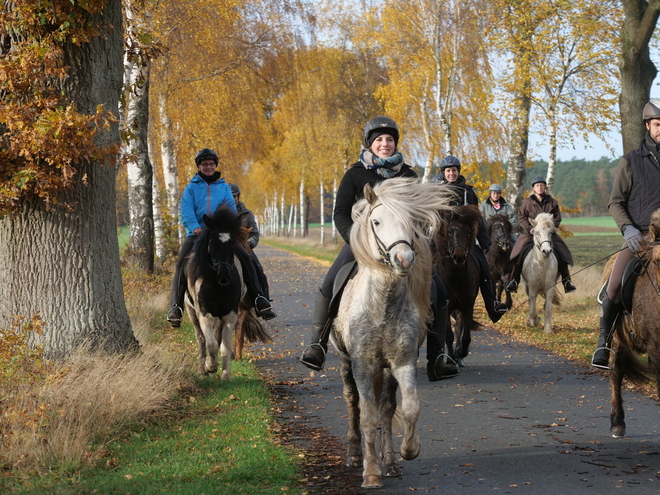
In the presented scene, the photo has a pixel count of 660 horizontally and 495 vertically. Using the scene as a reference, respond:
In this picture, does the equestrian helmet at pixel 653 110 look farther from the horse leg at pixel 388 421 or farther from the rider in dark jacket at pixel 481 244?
the rider in dark jacket at pixel 481 244

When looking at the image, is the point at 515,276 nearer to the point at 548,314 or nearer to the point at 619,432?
the point at 548,314

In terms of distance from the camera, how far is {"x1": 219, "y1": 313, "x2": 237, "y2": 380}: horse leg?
30.7 feet

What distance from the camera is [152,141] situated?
30.5m

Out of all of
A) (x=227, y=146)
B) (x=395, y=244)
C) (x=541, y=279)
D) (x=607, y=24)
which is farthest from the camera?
(x=227, y=146)

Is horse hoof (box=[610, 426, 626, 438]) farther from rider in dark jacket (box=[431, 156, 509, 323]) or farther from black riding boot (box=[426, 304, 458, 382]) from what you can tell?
rider in dark jacket (box=[431, 156, 509, 323])

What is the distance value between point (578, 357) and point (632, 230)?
4652 millimetres

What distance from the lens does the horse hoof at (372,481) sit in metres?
5.24

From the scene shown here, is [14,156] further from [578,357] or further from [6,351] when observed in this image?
[578,357]

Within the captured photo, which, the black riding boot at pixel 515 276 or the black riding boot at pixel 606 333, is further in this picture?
the black riding boot at pixel 515 276

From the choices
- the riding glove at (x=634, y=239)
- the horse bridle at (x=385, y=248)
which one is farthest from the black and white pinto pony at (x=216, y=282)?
the riding glove at (x=634, y=239)

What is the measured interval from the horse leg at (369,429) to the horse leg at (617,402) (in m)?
2.43

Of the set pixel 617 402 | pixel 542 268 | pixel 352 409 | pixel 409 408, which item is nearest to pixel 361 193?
pixel 352 409

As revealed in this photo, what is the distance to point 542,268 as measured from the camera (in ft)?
46.0

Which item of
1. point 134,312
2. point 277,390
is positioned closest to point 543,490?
point 277,390
